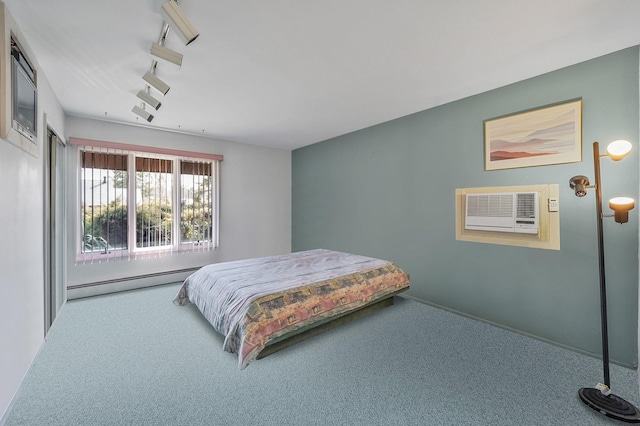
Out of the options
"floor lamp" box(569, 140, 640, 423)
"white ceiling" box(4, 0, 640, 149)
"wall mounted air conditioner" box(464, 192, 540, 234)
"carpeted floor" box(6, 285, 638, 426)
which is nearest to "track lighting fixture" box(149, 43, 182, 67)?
"white ceiling" box(4, 0, 640, 149)

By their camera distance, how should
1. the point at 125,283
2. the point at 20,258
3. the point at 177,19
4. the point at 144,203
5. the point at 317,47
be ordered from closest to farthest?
the point at 177,19 → the point at 20,258 → the point at 317,47 → the point at 125,283 → the point at 144,203

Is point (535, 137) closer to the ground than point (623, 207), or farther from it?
farther from it

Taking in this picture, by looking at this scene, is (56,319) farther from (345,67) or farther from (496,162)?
(496,162)

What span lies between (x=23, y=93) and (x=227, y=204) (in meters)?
3.07

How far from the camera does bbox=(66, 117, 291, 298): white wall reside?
3574 millimetres

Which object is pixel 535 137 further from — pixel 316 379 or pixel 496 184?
pixel 316 379

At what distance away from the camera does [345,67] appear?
239 cm

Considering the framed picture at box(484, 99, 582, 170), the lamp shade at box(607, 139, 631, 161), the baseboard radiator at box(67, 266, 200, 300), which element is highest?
the framed picture at box(484, 99, 582, 170)

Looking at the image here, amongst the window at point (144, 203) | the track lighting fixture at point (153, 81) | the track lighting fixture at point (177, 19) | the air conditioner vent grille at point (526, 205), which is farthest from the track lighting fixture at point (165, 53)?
the air conditioner vent grille at point (526, 205)

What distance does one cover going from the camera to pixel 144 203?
13.1ft

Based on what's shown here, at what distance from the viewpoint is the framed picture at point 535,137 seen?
2.39 metres

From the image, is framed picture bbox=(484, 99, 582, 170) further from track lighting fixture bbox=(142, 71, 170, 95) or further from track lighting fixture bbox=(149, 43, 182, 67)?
track lighting fixture bbox=(142, 71, 170, 95)

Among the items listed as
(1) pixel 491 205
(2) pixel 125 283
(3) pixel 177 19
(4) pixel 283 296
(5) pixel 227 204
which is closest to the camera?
(3) pixel 177 19

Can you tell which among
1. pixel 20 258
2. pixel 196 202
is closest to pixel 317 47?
pixel 20 258
